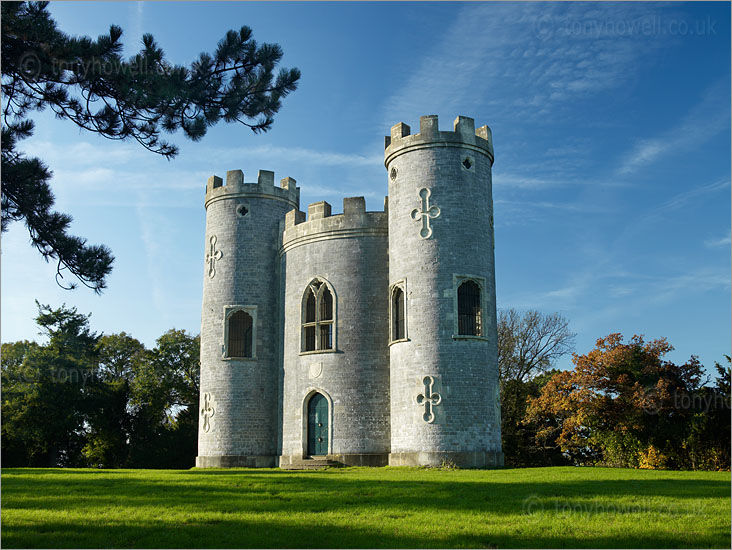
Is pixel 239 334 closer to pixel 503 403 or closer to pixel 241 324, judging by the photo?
pixel 241 324

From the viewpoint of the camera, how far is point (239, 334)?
29188mm

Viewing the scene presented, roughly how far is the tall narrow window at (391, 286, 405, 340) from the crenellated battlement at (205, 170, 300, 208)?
29.5 ft

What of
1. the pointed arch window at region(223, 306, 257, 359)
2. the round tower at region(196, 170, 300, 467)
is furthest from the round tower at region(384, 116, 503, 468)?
the pointed arch window at region(223, 306, 257, 359)

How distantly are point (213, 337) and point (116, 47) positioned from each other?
18.0 m

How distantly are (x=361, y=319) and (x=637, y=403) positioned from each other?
1016 centimetres

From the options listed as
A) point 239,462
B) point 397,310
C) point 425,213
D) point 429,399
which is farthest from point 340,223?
point 239,462

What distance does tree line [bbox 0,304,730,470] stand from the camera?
24.5m

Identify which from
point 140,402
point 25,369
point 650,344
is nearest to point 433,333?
point 650,344

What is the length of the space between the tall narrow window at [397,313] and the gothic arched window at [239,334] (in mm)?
7456

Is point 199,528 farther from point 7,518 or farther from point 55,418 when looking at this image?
point 55,418

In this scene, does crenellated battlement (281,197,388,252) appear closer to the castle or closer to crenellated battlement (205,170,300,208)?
the castle

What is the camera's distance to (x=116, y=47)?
12836mm

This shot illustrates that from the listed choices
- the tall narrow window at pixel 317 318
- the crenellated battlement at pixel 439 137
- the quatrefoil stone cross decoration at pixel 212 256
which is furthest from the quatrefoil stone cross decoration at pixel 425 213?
→ the quatrefoil stone cross decoration at pixel 212 256

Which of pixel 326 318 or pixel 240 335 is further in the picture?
pixel 240 335
